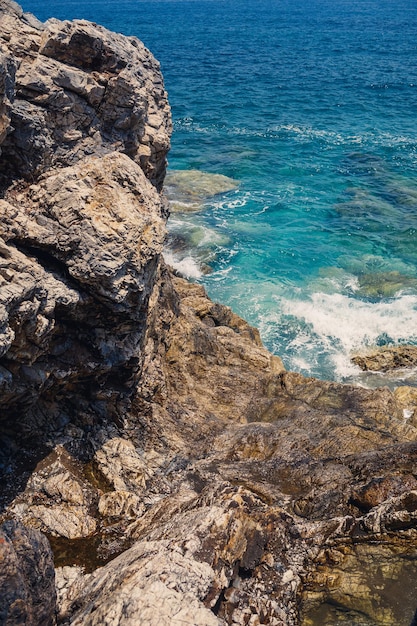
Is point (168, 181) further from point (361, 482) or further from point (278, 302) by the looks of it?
point (361, 482)

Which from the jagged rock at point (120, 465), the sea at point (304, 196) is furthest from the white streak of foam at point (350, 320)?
the jagged rock at point (120, 465)

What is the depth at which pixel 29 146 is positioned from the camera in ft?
46.8

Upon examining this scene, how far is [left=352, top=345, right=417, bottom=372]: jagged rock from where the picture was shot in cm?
3036

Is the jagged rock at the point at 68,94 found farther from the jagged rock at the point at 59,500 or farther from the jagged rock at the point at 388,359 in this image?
the jagged rock at the point at 388,359

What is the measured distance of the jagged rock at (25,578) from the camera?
29.8 feet

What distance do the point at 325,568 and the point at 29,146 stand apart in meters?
12.2

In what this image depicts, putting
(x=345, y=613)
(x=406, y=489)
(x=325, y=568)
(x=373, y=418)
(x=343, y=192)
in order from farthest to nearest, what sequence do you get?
(x=343, y=192) < (x=373, y=418) < (x=406, y=489) < (x=325, y=568) < (x=345, y=613)

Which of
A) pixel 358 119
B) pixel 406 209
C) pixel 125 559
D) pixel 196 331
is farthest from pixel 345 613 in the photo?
pixel 358 119

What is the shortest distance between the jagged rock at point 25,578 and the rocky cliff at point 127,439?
33 millimetres

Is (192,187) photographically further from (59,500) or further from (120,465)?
(59,500)

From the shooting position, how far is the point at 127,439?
58.0 ft

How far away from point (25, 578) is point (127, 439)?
26.4ft

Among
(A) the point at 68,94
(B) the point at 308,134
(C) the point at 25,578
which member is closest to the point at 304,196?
(B) the point at 308,134

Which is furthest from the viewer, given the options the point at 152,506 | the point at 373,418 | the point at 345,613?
the point at 373,418
